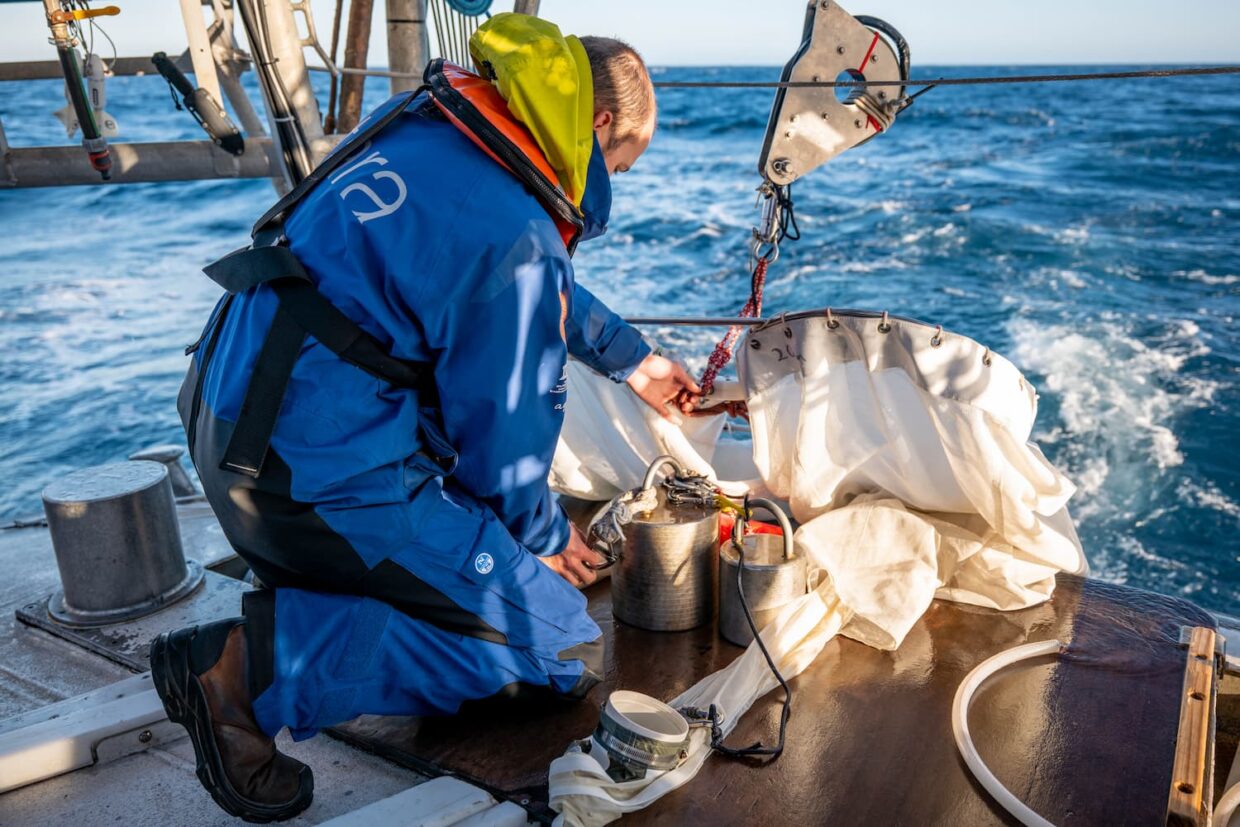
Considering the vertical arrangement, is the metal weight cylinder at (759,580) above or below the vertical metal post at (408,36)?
below

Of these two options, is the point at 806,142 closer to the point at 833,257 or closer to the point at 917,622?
the point at 917,622

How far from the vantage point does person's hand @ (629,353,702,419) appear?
2814 millimetres

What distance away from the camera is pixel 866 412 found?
2.58 meters

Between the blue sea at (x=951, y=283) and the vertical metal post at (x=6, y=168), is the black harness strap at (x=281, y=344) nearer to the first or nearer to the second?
the blue sea at (x=951, y=283)

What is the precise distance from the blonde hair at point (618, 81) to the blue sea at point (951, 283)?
444 millimetres

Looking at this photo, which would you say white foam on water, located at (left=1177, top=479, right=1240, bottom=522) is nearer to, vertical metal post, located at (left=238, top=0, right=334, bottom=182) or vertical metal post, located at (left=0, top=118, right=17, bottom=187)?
vertical metal post, located at (left=238, top=0, right=334, bottom=182)

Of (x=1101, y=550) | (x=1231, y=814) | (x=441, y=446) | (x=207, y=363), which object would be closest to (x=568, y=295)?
(x=441, y=446)

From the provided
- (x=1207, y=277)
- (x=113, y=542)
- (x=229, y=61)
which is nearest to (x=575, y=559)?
(x=113, y=542)

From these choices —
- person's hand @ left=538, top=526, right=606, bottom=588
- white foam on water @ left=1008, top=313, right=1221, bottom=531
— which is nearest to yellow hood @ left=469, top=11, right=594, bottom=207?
person's hand @ left=538, top=526, right=606, bottom=588

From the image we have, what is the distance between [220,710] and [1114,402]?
703 centimetres

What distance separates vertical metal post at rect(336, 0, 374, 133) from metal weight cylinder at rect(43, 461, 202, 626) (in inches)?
79.7

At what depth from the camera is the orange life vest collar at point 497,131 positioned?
1.81 meters

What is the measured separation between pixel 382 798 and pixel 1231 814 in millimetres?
1749

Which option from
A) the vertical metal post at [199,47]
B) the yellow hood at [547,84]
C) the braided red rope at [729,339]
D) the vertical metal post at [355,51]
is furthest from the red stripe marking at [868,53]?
the vertical metal post at [199,47]
